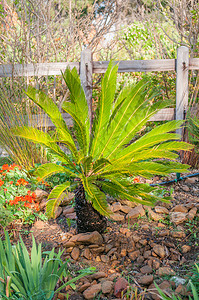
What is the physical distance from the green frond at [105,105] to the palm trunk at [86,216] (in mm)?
474

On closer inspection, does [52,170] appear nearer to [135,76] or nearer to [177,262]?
[177,262]

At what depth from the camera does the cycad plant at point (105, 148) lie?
9.01 ft

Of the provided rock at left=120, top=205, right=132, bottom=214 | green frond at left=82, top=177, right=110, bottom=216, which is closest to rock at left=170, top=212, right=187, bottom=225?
rock at left=120, top=205, right=132, bottom=214

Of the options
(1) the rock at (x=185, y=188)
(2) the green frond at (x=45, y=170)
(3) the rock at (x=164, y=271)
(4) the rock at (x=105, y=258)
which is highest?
(2) the green frond at (x=45, y=170)

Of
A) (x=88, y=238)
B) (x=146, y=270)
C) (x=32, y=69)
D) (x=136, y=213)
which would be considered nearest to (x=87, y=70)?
(x=32, y=69)

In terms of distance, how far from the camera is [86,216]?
2.92 meters

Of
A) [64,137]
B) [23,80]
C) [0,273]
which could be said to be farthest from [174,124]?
[23,80]

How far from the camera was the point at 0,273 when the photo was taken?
77.3 inches

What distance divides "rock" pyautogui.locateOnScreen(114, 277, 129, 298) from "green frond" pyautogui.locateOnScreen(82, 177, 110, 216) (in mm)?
538

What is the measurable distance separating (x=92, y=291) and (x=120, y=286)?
211 mm

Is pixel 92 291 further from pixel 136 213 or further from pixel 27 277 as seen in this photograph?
pixel 136 213

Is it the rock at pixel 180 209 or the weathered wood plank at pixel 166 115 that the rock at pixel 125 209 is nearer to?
the rock at pixel 180 209

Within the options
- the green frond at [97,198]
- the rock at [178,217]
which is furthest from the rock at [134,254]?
the rock at [178,217]

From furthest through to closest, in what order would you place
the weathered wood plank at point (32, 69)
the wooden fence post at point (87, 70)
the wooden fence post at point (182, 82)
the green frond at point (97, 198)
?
the wooden fence post at point (182, 82) < the wooden fence post at point (87, 70) < the weathered wood plank at point (32, 69) < the green frond at point (97, 198)
